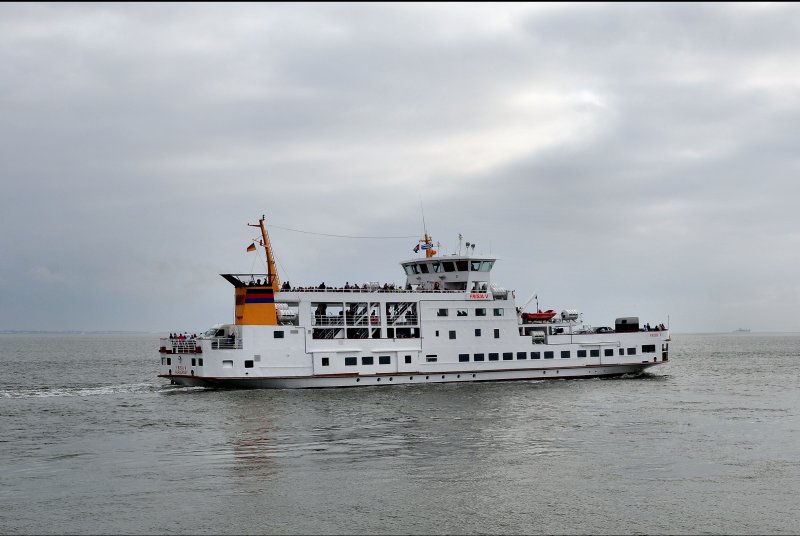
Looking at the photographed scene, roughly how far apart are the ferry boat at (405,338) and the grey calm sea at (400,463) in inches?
88.3

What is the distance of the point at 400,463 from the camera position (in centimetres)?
2775

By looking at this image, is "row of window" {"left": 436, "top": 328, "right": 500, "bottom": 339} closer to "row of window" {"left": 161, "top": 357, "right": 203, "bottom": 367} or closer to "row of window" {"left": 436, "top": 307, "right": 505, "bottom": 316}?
"row of window" {"left": 436, "top": 307, "right": 505, "bottom": 316}

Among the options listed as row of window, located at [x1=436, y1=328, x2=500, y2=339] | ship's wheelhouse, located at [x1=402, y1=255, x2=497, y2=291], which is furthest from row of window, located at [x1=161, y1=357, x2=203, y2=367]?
ship's wheelhouse, located at [x1=402, y1=255, x2=497, y2=291]

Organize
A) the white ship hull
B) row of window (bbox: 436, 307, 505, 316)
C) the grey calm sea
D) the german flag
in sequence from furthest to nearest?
row of window (bbox: 436, 307, 505, 316), the white ship hull, the german flag, the grey calm sea

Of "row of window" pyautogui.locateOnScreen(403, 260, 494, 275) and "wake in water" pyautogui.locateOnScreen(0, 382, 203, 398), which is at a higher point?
"row of window" pyautogui.locateOnScreen(403, 260, 494, 275)

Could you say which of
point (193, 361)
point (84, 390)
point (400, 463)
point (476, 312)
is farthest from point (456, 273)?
point (400, 463)

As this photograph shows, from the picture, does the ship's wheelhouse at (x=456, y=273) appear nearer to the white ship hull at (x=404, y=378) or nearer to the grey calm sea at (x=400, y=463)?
the white ship hull at (x=404, y=378)

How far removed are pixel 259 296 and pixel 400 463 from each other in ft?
76.5

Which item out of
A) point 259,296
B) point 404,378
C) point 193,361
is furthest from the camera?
point 404,378

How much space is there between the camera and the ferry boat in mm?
48781

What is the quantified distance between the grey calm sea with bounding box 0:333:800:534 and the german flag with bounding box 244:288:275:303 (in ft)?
18.5

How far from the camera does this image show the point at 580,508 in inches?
883

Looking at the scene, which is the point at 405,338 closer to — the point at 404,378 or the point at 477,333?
the point at 404,378

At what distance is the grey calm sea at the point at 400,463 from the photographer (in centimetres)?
2147
